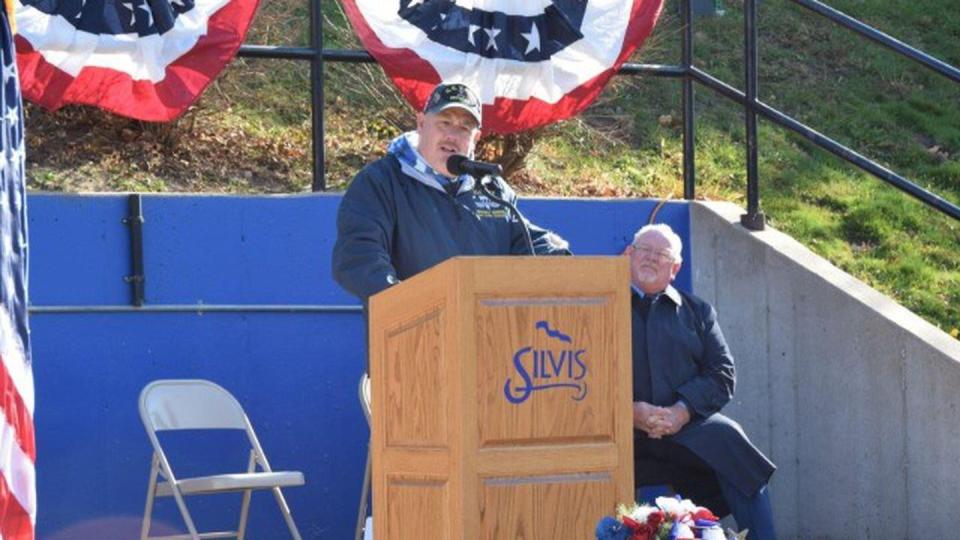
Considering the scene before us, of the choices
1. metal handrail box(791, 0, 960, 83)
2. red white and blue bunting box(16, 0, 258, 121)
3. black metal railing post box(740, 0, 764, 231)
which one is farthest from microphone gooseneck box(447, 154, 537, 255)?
black metal railing post box(740, 0, 764, 231)

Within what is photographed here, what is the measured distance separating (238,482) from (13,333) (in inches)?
67.8

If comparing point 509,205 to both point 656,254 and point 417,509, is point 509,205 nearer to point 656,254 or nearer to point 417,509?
point 417,509

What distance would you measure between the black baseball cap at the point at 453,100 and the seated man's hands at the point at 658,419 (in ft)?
5.60

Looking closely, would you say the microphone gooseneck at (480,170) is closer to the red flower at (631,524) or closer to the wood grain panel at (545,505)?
the wood grain panel at (545,505)

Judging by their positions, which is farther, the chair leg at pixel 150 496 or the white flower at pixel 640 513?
the chair leg at pixel 150 496

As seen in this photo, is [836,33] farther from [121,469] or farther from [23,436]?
[23,436]

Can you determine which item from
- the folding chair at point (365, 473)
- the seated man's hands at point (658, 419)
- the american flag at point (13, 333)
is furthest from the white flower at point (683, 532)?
the folding chair at point (365, 473)

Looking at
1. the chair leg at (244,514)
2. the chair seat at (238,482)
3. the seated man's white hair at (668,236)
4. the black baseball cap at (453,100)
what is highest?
the black baseball cap at (453,100)

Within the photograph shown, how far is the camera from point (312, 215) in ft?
26.8

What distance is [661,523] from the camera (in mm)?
4926

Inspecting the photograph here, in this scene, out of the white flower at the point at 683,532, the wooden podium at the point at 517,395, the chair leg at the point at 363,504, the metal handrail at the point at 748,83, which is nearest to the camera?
the wooden podium at the point at 517,395

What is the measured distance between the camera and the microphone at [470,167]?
17.9 ft

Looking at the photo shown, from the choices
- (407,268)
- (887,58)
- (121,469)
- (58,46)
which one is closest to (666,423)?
(407,268)

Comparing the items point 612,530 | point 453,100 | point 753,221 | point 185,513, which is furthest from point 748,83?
point 612,530
